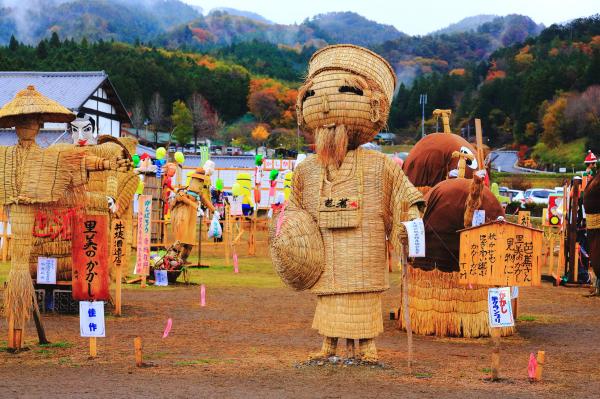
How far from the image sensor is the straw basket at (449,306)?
10992 millimetres

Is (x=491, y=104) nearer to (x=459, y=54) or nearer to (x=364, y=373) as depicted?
(x=364, y=373)

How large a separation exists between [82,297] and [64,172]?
1435mm

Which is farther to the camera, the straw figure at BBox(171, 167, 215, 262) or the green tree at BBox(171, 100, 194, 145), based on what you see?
the green tree at BBox(171, 100, 194, 145)

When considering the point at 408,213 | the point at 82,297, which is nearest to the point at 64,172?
the point at 82,297

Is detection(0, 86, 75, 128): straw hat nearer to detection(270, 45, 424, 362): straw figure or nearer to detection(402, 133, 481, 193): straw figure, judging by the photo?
detection(270, 45, 424, 362): straw figure

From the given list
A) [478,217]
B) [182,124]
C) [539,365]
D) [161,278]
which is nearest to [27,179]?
[478,217]

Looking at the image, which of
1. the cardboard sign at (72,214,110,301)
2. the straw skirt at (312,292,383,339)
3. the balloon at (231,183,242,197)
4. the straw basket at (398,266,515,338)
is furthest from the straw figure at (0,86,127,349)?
the balloon at (231,183,242,197)

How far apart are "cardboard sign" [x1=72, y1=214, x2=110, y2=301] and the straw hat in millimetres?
1248

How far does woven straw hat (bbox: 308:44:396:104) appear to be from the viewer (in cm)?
870

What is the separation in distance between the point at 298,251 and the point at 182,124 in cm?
5695

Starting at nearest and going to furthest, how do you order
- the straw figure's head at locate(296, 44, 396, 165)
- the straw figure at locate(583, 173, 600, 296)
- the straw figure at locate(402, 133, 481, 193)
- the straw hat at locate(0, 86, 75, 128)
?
1. the straw figure's head at locate(296, 44, 396, 165)
2. the straw hat at locate(0, 86, 75, 128)
3. the straw figure at locate(402, 133, 481, 193)
4. the straw figure at locate(583, 173, 600, 296)

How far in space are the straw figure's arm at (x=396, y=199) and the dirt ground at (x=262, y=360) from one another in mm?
1422

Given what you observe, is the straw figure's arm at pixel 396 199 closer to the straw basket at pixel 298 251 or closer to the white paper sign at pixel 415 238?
the white paper sign at pixel 415 238

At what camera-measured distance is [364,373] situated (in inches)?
322
